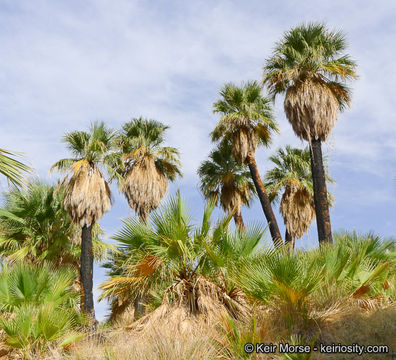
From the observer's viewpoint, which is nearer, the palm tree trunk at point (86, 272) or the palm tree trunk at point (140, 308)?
the palm tree trunk at point (140, 308)

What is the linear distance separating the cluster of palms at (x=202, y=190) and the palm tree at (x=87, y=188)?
0.05 metres

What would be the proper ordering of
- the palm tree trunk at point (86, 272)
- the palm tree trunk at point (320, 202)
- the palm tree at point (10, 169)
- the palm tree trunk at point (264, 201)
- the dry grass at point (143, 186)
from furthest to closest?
the dry grass at point (143, 186) → the palm tree trunk at point (264, 201) → the palm tree trunk at point (86, 272) → the palm tree trunk at point (320, 202) → the palm tree at point (10, 169)

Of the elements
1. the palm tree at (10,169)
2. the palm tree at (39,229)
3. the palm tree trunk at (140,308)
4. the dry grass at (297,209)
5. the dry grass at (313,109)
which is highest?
the dry grass at (313,109)

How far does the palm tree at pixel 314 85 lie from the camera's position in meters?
18.7

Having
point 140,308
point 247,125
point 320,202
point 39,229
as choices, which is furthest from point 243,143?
point 39,229

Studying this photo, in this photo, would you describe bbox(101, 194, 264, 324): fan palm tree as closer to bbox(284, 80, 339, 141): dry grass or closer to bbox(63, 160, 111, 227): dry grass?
bbox(63, 160, 111, 227): dry grass

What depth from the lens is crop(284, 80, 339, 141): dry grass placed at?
19.1m

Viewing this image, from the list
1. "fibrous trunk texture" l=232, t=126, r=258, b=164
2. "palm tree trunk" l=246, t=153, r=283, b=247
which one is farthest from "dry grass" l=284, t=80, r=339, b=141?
"palm tree trunk" l=246, t=153, r=283, b=247

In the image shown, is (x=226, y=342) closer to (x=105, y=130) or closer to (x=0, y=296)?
(x=0, y=296)

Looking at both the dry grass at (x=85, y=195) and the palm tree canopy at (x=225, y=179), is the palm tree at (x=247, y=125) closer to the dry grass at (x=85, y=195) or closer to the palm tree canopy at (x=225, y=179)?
the palm tree canopy at (x=225, y=179)

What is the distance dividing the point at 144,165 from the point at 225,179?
16.9 ft

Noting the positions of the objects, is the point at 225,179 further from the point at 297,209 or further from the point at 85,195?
the point at 85,195

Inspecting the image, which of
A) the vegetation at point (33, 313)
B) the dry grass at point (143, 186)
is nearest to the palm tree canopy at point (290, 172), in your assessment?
the dry grass at point (143, 186)

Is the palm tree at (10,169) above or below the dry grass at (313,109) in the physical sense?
below
